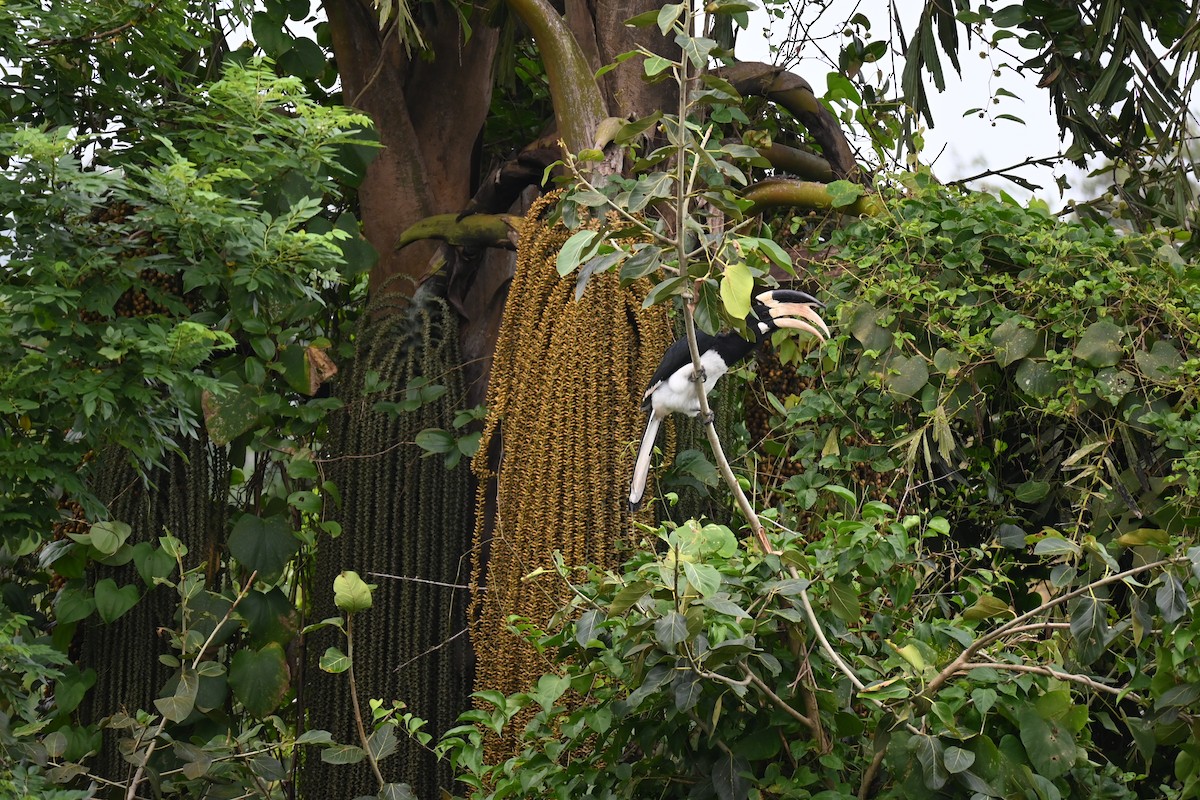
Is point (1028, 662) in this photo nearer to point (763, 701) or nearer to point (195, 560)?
point (763, 701)

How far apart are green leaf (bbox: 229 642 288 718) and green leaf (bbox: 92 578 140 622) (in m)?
0.27

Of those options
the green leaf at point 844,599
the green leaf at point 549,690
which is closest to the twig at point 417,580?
the green leaf at point 549,690

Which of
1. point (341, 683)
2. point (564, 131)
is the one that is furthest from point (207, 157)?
point (341, 683)

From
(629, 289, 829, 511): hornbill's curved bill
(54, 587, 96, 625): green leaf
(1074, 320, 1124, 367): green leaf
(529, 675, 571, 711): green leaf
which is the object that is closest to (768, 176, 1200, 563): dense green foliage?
(1074, 320, 1124, 367): green leaf

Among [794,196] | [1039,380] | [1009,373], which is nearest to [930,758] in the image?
[1039,380]

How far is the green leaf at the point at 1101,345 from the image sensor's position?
8.36ft

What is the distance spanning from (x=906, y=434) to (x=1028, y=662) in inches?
32.4

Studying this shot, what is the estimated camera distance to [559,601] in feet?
8.25

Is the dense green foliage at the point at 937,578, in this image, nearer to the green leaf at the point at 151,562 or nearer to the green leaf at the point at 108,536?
the green leaf at the point at 151,562

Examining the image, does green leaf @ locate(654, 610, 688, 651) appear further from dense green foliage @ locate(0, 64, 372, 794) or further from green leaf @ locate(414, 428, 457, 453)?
green leaf @ locate(414, 428, 457, 453)

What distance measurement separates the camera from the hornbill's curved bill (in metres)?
2.39

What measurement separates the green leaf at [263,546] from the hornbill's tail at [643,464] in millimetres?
894

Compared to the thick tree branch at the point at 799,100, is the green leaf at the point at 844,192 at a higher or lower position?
lower

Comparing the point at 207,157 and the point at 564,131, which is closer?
the point at 207,157
